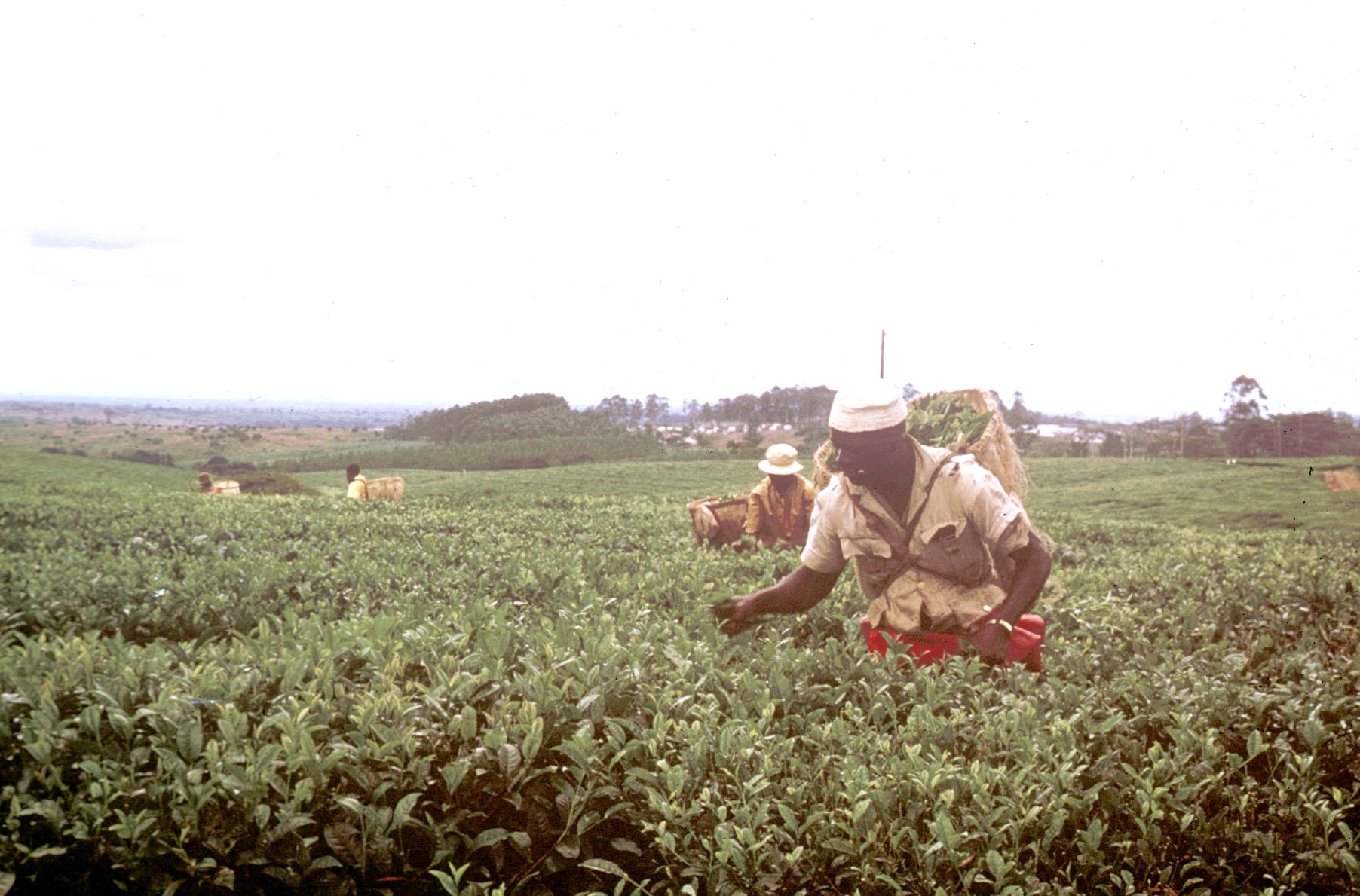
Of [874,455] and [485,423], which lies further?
[485,423]

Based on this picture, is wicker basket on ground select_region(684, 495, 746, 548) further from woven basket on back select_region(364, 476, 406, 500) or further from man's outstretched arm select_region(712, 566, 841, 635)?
woven basket on back select_region(364, 476, 406, 500)

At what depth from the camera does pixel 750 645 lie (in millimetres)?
4086

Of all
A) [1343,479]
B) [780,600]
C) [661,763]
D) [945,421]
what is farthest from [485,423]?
[661,763]

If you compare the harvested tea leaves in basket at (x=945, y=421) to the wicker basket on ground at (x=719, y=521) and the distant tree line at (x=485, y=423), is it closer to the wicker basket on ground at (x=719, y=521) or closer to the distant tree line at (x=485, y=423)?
the wicker basket on ground at (x=719, y=521)

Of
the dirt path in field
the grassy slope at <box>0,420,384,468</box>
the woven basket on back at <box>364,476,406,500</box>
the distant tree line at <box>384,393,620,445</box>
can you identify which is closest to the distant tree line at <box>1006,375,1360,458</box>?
the dirt path in field

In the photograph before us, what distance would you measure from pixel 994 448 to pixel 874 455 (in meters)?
3.08

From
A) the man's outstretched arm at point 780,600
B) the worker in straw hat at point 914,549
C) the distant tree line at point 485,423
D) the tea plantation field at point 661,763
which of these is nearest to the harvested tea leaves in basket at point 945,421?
the tea plantation field at point 661,763

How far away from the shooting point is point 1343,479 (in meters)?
11.9

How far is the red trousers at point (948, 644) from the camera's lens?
396cm

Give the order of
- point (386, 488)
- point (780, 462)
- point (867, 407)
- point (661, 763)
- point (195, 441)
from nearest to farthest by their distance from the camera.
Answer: point (661, 763), point (867, 407), point (780, 462), point (386, 488), point (195, 441)

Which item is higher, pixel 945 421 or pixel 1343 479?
pixel 945 421

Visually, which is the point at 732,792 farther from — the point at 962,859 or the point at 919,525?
the point at 919,525

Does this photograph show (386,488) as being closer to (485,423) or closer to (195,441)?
(485,423)

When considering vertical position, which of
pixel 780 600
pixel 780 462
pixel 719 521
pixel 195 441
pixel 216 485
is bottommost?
pixel 216 485
